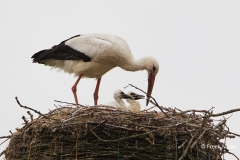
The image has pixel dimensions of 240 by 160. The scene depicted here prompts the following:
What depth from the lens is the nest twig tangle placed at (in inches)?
249

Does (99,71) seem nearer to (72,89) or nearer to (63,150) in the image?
(72,89)

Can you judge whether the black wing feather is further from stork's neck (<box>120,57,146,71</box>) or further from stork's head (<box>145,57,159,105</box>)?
stork's head (<box>145,57,159,105</box>)

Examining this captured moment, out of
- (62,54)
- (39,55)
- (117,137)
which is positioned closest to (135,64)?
(62,54)

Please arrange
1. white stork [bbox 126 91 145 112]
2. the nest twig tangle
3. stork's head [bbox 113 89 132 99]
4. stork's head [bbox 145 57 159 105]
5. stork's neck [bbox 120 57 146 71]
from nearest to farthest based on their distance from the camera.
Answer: the nest twig tangle, stork's head [bbox 145 57 159 105], stork's neck [bbox 120 57 146 71], white stork [bbox 126 91 145 112], stork's head [bbox 113 89 132 99]

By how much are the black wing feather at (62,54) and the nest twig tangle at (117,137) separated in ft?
9.76

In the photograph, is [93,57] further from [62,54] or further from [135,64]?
[135,64]

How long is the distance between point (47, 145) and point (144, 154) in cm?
111

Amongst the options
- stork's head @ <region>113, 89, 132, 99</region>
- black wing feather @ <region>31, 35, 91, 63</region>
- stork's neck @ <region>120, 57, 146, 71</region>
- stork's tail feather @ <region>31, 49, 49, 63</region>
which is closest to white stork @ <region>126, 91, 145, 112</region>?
stork's head @ <region>113, 89, 132, 99</region>

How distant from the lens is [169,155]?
6395 mm

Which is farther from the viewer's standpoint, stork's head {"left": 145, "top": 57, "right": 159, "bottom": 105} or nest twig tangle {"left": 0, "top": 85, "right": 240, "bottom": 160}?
stork's head {"left": 145, "top": 57, "right": 159, "bottom": 105}

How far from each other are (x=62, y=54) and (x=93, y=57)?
571 millimetres

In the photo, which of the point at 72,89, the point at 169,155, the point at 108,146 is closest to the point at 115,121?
the point at 108,146

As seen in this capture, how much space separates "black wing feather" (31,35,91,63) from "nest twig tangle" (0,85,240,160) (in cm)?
297

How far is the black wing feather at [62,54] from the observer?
9703mm
